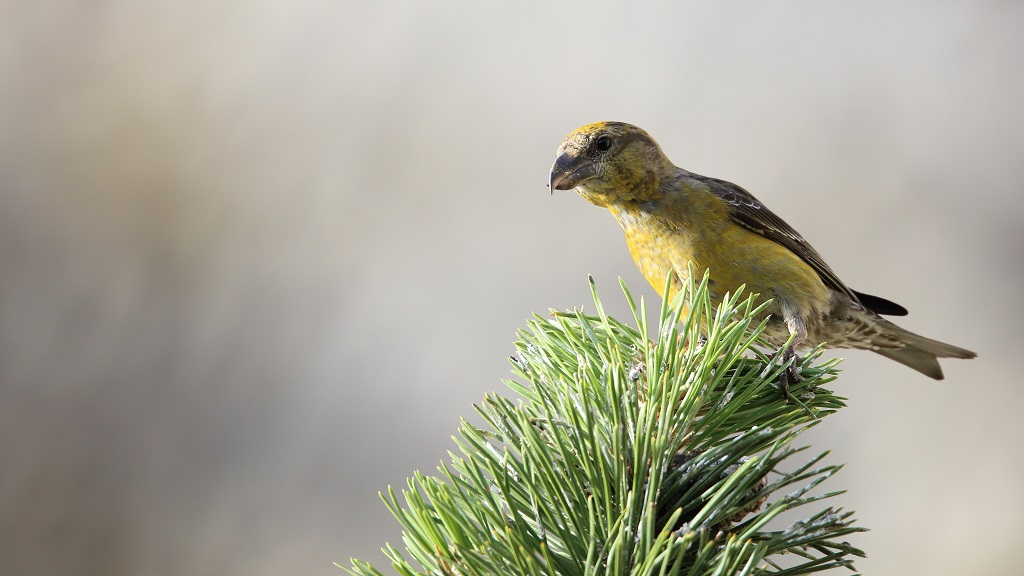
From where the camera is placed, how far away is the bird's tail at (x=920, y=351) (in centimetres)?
155

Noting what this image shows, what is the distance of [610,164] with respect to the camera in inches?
53.9

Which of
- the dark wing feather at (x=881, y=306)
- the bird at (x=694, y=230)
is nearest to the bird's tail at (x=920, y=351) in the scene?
the dark wing feather at (x=881, y=306)

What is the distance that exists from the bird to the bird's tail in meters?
0.15

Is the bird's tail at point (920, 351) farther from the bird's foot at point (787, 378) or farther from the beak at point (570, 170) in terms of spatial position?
the bird's foot at point (787, 378)

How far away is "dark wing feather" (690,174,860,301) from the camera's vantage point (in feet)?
4.59

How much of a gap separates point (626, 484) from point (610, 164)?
0.88 metres

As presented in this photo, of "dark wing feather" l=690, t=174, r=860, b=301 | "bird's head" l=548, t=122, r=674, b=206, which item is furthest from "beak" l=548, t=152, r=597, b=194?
"dark wing feather" l=690, t=174, r=860, b=301

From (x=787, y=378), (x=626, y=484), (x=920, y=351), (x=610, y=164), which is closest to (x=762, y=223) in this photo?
(x=610, y=164)

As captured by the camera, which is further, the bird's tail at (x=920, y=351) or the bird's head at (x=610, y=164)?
the bird's tail at (x=920, y=351)

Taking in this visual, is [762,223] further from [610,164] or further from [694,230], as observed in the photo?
[610,164]

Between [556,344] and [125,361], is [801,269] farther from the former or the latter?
[125,361]

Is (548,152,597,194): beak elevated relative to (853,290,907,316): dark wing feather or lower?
elevated

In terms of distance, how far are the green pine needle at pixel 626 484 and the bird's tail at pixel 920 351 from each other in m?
0.99

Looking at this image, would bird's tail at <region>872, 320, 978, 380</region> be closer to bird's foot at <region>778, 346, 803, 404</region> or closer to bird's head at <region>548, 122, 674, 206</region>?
bird's head at <region>548, 122, 674, 206</region>
